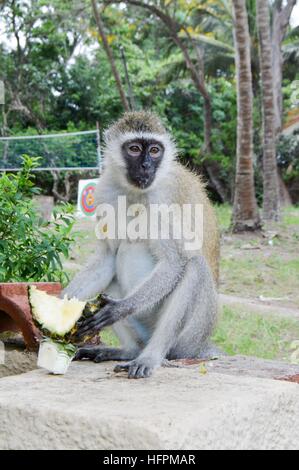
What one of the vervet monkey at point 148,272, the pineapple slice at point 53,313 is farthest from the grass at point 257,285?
the pineapple slice at point 53,313

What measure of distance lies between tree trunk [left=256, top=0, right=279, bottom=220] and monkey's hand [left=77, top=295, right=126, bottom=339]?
1100cm

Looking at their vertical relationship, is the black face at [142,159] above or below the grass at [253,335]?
above

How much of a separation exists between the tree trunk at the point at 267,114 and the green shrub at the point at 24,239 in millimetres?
9755

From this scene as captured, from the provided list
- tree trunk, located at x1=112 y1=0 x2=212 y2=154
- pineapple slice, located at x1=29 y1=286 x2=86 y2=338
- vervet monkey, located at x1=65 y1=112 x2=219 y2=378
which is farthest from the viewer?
tree trunk, located at x1=112 y1=0 x2=212 y2=154

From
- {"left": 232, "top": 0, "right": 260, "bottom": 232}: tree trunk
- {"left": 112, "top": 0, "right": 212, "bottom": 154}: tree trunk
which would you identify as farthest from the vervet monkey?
{"left": 112, "top": 0, "right": 212, "bottom": 154}: tree trunk

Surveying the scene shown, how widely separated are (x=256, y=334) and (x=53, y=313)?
12.8ft

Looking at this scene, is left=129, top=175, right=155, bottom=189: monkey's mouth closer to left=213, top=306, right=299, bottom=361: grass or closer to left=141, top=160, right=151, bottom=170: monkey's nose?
left=141, top=160, right=151, bottom=170: monkey's nose

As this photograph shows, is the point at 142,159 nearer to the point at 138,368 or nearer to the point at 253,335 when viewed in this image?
the point at 138,368

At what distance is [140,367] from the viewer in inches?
141

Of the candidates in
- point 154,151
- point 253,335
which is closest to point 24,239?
point 154,151

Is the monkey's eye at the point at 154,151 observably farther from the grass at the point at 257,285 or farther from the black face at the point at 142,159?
the grass at the point at 257,285

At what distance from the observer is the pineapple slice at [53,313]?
3477 mm

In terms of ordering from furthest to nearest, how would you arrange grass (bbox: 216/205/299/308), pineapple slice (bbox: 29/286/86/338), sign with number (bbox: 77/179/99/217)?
sign with number (bbox: 77/179/99/217) → grass (bbox: 216/205/299/308) → pineapple slice (bbox: 29/286/86/338)

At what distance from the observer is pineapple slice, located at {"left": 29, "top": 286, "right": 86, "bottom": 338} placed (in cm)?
348
